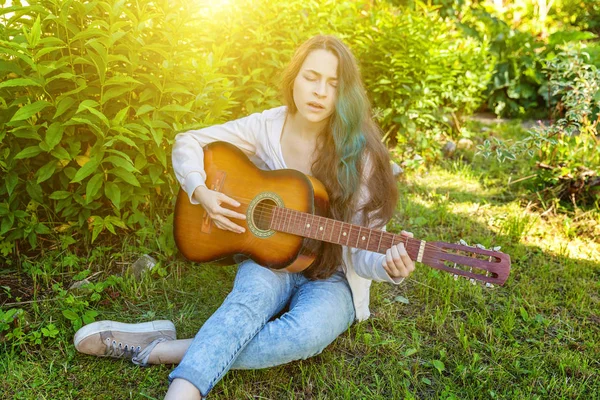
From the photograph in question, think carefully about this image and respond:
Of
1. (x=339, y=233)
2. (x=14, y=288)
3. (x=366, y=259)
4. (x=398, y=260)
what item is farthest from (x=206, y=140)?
(x=14, y=288)

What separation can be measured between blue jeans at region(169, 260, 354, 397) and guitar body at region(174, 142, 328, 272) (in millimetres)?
115

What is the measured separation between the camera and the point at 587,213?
3.54 meters

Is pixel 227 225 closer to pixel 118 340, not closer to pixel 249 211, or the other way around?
pixel 249 211

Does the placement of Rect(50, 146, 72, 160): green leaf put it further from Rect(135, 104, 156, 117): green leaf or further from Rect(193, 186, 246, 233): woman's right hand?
Rect(193, 186, 246, 233): woman's right hand

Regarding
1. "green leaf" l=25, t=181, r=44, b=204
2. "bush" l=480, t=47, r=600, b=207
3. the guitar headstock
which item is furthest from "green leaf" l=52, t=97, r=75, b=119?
"bush" l=480, t=47, r=600, b=207

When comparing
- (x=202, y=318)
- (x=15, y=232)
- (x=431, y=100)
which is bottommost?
(x=202, y=318)

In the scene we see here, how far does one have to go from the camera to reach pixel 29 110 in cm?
229

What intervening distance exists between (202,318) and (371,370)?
0.89 m

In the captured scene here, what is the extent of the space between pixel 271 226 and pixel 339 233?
33cm

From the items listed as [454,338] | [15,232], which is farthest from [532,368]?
[15,232]

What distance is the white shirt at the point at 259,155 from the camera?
232 cm

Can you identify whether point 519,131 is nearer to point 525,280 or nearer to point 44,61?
point 525,280

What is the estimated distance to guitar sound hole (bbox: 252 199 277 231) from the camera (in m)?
2.26

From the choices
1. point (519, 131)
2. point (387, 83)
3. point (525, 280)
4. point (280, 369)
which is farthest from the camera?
point (519, 131)
